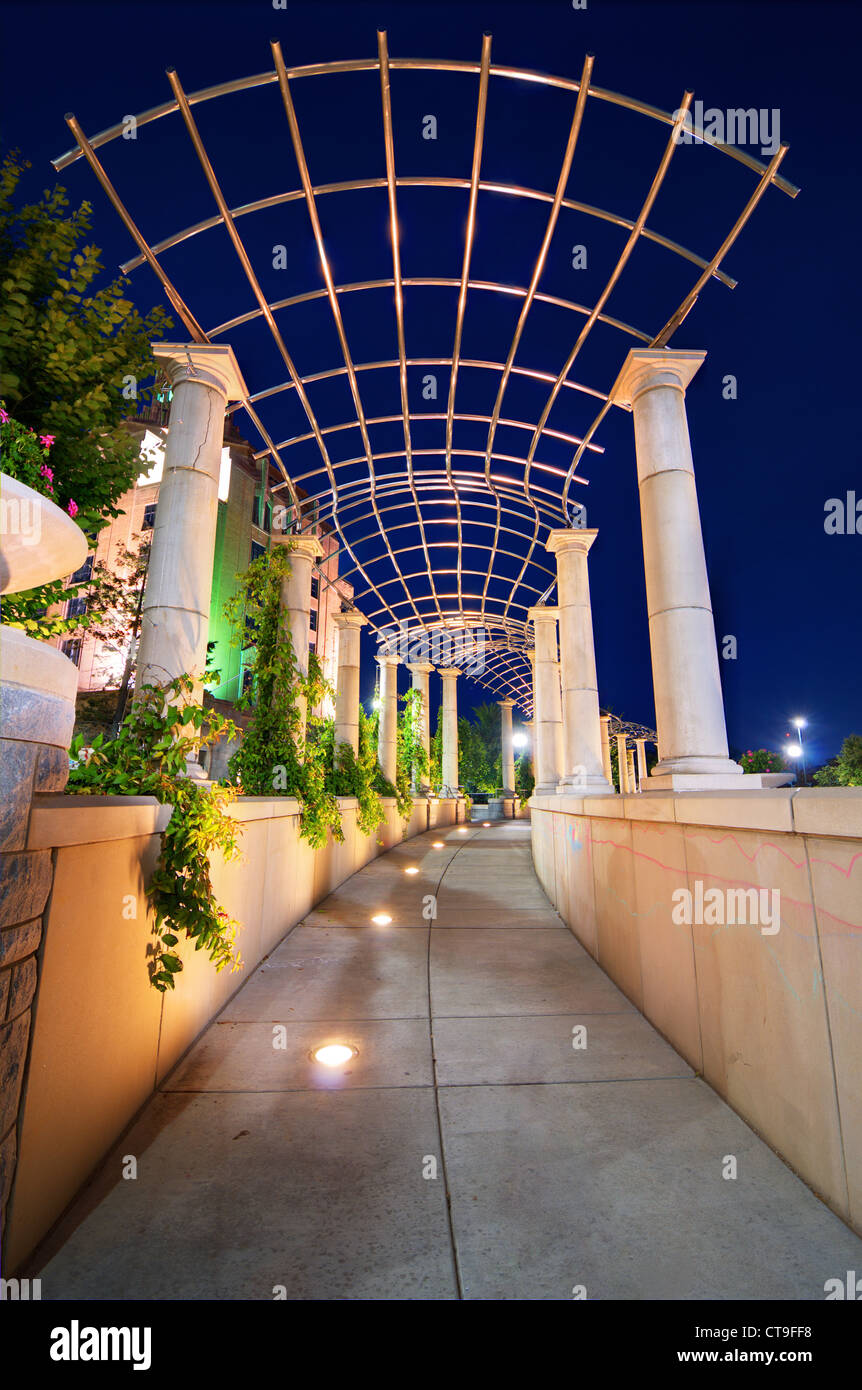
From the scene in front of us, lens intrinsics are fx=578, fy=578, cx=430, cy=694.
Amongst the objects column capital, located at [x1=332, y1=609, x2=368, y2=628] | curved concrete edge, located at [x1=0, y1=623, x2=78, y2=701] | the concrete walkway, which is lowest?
the concrete walkway

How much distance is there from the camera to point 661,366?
6.29 m

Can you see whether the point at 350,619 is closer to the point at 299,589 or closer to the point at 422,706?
the point at 299,589

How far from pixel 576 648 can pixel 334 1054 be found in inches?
330

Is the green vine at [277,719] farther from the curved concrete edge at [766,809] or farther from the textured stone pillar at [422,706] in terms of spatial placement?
the textured stone pillar at [422,706]

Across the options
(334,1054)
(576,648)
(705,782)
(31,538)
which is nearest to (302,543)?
(576,648)

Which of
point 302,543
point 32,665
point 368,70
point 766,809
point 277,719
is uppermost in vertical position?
point 368,70

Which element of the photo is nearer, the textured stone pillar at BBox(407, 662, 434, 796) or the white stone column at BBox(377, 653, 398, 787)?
the white stone column at BBox(377, 653, 398, 787)

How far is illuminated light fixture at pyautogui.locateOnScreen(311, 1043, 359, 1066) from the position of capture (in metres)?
4.03

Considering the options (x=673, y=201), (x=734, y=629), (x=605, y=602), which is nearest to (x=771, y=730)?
(x=734, y=629)

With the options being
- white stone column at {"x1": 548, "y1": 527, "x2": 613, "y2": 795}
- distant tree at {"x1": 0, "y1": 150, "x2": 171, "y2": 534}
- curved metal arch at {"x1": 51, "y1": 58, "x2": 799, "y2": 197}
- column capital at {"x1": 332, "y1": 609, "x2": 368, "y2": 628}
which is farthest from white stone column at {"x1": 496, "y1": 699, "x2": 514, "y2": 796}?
distant tree at {"x1": 0, "y1": 150, "x2": 171, "y2": 534}

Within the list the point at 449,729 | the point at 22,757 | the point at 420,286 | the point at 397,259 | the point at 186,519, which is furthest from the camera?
the point at 449,729

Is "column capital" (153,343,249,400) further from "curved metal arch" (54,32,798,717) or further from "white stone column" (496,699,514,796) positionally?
"white stone column" (496,699,514,796)

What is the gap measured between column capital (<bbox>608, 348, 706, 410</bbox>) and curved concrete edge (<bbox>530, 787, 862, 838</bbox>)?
4.48 meters

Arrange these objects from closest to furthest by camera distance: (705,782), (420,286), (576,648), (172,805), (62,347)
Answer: (172,805) → (62,347) → (705,782) → (420,286) → (576,648)
